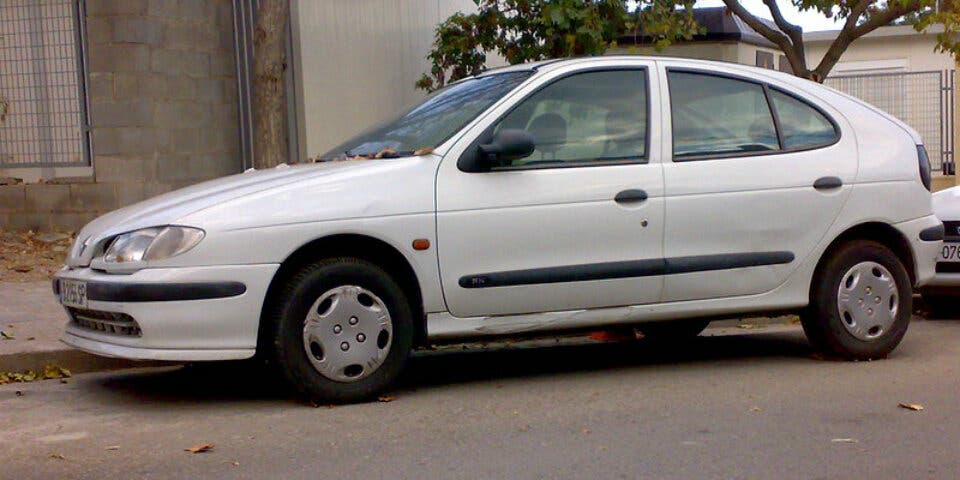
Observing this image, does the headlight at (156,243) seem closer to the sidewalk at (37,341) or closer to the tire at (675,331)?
the sidewalk at (37,341)

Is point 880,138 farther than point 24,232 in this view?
No

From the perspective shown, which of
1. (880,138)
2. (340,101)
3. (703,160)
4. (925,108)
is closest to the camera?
(703,160)

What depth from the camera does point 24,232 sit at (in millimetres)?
12000

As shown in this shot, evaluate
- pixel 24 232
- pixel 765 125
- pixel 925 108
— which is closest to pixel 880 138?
pixel 765 125

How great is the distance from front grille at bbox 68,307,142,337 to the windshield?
1.49 m

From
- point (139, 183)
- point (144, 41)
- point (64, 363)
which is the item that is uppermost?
point (144, 41)

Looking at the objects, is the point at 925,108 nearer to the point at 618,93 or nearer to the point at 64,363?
the point at 618,93

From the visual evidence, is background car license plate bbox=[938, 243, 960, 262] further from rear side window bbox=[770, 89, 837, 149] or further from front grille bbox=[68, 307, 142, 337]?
front grille bbox=[68, 307, 142, 337]

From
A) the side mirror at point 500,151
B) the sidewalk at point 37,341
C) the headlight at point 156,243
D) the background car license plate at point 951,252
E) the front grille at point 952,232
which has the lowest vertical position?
the sidewalk at point 37,341

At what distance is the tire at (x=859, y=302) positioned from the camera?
6.93 metres

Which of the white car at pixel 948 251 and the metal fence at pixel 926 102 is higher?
the metal fence at pixel 926 102

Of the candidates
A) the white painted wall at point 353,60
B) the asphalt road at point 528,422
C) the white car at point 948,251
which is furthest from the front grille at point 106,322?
the white painted wall at point 353,60

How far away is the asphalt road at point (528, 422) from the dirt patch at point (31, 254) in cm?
377

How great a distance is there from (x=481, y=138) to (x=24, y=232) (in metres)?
7.22
